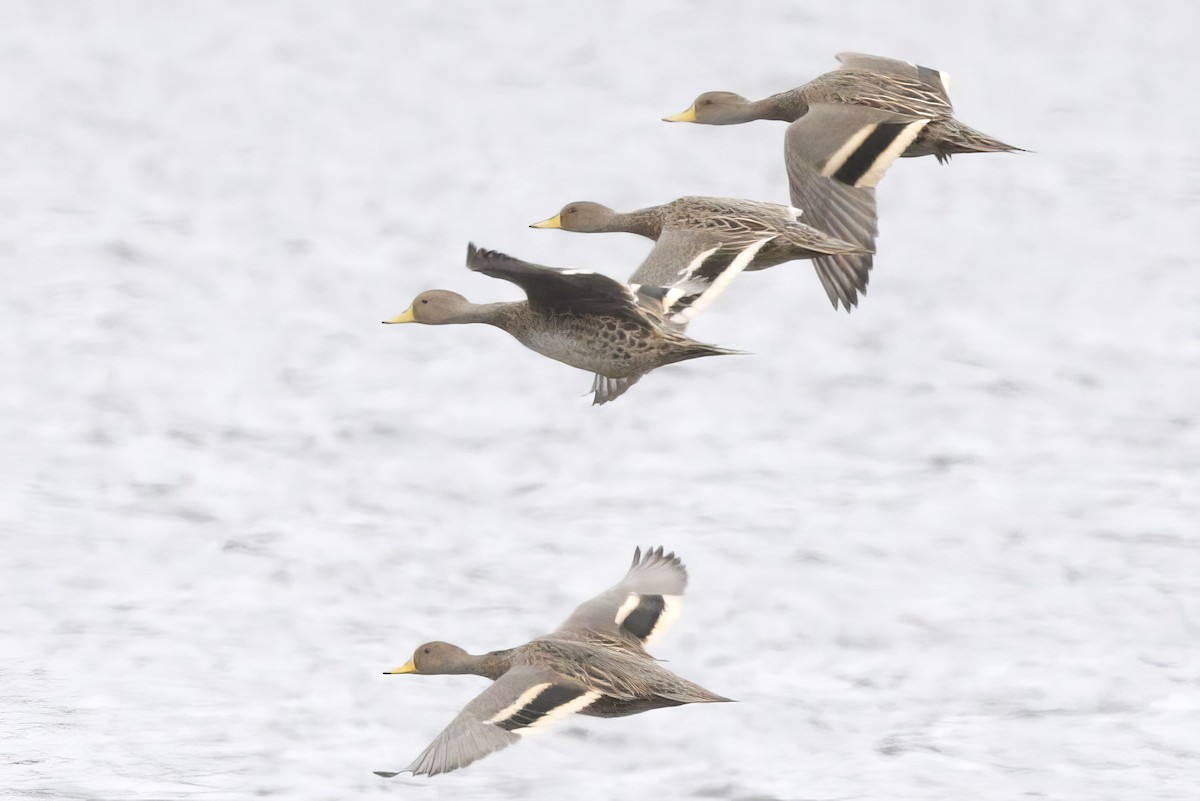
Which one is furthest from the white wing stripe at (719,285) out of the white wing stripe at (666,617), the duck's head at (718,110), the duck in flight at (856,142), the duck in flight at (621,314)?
the duck's head at (718,110)

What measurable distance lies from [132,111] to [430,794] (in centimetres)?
1139

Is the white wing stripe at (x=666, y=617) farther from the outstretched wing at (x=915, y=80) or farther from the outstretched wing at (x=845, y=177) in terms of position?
the outstretched wing at (x=915, y=80)

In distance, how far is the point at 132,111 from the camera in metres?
22.0

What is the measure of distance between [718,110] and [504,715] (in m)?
4.11

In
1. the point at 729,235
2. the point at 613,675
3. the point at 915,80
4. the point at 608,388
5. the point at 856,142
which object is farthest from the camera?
the point at 915,80

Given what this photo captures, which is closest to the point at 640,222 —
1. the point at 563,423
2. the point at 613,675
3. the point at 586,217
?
the point at 586,217

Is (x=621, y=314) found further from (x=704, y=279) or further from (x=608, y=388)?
(x=608, y=388)

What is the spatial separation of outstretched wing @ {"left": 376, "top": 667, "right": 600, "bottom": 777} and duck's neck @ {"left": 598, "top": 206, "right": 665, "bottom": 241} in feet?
7.64

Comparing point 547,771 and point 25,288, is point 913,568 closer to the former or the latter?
point 547,771

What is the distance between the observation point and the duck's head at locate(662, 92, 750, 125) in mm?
11258

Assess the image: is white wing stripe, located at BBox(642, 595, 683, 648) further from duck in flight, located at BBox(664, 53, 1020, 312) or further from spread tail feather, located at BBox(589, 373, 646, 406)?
duck in flight, located at BBox(664, 53, 1020, 312)

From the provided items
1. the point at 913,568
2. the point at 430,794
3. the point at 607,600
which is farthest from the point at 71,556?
the point at 607,600

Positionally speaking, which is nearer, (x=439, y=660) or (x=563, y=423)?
(x=439, y=660)

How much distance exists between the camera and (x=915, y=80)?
10906 millimetres
